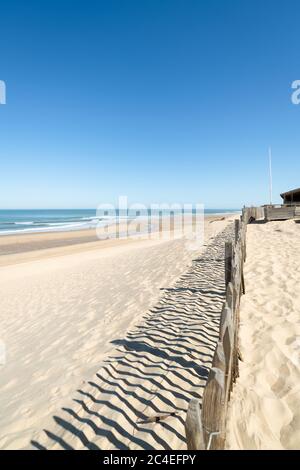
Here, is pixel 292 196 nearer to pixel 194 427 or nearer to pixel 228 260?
pixel 228 260

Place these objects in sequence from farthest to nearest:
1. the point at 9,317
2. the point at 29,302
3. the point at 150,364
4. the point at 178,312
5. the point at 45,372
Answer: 1. the point at 29,302
2. the point at 9,317
3. the point at 178,312
4. the point at 45,372
5. the point at 150,364

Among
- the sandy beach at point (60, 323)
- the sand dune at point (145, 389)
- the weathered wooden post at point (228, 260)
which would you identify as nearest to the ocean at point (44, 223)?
the sandy beach at point (60, 323)

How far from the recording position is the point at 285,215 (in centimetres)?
2023

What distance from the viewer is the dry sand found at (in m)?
2.53

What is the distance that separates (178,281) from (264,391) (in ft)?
17.0

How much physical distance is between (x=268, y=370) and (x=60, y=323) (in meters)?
4.52

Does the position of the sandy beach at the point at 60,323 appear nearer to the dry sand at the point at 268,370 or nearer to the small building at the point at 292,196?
the dry sand at the point at 268,370

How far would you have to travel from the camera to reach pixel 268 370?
11.2 feet

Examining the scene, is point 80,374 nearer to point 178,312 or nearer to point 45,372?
point 45,372

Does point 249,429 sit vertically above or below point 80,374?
above

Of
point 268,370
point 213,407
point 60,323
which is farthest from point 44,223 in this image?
point 213,407

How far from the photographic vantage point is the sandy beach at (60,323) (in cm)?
350

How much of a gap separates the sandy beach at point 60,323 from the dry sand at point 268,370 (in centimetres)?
209
